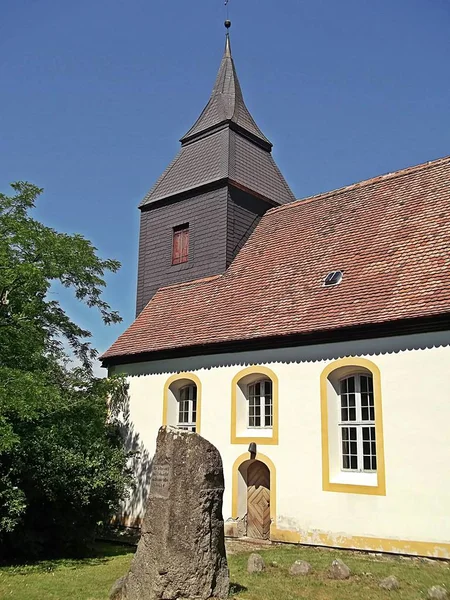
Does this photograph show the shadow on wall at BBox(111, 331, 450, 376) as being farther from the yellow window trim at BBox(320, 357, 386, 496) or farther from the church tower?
the church tower

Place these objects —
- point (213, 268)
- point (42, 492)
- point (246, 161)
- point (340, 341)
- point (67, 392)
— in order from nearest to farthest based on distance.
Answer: point (42, 492)
point (340, 341)
point (67, 392)
point (213, 268)
point (246, 161)

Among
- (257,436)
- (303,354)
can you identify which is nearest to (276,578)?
(257,436)

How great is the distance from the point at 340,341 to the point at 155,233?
9712 millimetres

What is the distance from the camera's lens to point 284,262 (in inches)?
624

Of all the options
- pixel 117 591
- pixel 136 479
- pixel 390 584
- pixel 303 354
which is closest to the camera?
pixel 117 591

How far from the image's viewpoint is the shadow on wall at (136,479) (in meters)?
15.2

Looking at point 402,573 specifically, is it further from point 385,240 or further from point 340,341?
point 385,240

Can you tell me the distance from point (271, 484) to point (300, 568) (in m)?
3.57

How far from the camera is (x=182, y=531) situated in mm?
7293

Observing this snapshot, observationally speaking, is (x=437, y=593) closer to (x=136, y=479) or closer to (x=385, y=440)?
(x=385, y=440)

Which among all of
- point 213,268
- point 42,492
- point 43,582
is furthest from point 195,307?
point 43,582

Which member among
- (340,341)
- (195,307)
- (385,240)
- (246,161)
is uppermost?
(246,161)

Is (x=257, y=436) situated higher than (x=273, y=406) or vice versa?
(x=273, y=406)

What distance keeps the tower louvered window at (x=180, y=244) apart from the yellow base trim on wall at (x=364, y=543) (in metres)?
9.47
